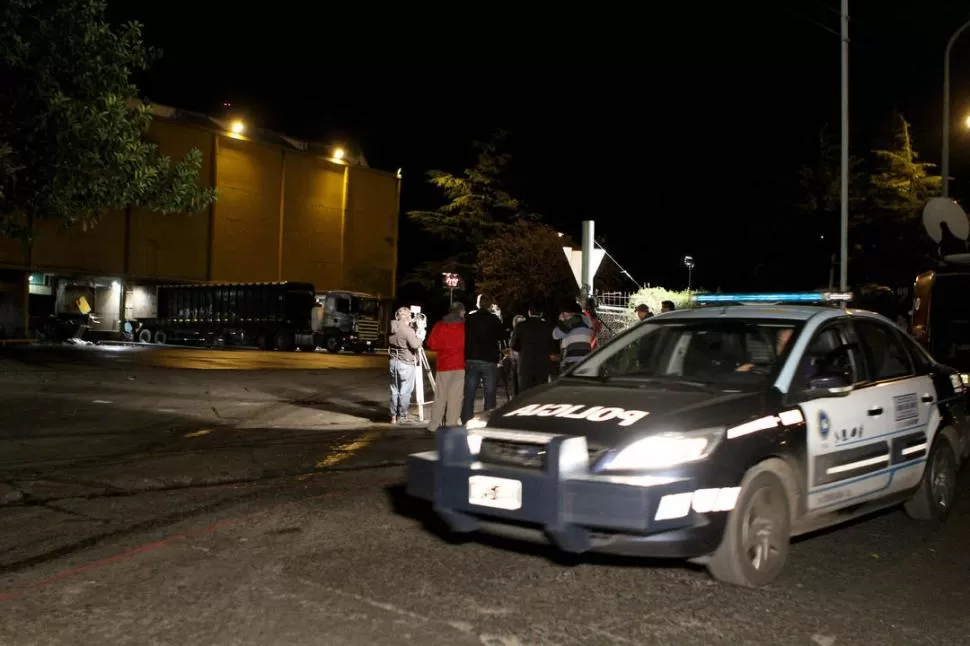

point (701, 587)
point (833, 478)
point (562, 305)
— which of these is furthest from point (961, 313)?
point (701, 587)

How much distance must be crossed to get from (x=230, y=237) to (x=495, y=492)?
4425 centimetres

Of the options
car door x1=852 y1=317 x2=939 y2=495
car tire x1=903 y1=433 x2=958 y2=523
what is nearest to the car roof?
car door x1=852 y1=317 x2=939 y2=495

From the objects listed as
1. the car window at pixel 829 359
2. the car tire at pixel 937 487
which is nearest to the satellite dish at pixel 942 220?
the car tire at pixel 937 487

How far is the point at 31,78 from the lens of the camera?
1201 centimetres

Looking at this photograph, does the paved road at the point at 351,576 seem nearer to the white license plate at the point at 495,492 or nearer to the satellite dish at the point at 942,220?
the white license plate at the point at 495,492

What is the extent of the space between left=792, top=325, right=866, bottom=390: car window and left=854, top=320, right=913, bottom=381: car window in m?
0.21

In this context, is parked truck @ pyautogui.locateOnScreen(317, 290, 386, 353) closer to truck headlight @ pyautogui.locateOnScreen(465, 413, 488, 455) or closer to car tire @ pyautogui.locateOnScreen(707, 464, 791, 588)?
truck headlight @ pyautogui.locateOnScreen(465, 413, 488, 455)

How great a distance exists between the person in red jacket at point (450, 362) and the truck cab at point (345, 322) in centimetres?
2806

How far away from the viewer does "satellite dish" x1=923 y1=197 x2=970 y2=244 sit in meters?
15.7

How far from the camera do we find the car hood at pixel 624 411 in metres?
5.12

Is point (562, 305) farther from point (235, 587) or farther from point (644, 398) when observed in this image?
point (235, 587)

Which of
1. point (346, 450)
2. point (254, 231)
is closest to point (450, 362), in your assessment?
point (346, 450)

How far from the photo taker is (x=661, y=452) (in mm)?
4977

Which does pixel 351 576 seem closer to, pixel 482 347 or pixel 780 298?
pixel 780 298
